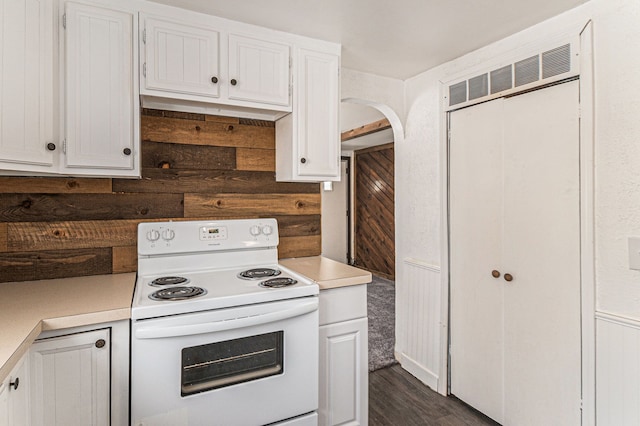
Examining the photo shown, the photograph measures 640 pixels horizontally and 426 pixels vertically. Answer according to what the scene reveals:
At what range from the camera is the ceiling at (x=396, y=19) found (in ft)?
5.89

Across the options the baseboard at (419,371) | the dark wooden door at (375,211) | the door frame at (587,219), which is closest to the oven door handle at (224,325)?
the door frame at (587,219)

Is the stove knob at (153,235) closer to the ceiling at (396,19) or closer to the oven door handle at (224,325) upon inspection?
the oven door handle at (224,325)

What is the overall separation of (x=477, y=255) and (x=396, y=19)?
150 centimetres

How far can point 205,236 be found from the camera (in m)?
2.07

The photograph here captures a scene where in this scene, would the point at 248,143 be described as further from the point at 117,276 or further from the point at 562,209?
the point at 562,209

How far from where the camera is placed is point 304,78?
7.05 feet

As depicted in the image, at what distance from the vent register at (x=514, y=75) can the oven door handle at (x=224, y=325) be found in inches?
65.0

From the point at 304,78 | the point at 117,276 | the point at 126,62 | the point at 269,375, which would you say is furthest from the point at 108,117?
the point at 269,375

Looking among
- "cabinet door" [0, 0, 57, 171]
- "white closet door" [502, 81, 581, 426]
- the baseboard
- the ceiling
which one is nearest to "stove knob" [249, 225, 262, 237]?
"cabinet door" [0, 0, 57, 171]

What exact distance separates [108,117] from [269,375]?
1427mm

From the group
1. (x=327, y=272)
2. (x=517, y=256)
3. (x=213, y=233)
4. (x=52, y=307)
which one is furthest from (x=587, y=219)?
(x=52, y=307)

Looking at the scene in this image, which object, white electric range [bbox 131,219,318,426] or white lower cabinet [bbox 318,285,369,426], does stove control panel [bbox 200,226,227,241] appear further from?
Answer: white lower cabinet [bbox 318,285,369,426]

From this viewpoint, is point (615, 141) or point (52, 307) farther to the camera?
point (615, 141)

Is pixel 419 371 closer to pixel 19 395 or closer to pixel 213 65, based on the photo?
pixel 19 395
